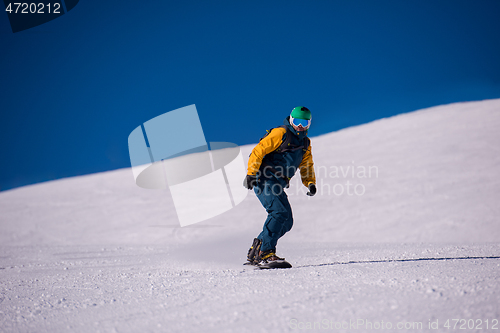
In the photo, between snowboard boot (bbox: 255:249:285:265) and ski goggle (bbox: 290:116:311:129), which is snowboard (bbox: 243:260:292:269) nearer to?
snowboard boot (bbox: 255:249:285:265)

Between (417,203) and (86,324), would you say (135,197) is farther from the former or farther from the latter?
(86,324)

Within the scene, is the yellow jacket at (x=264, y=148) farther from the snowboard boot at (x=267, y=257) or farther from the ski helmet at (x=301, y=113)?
the snowboard boot at (x=267, y=257)

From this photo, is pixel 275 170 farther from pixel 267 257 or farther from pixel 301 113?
pixel 267 257

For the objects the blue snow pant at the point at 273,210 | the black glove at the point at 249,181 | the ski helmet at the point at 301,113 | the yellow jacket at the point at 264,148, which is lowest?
the blue snow pant at the point at 273,210

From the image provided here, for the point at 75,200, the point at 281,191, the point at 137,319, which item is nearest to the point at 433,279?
the point at 281,191

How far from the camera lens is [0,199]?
41.9 feet

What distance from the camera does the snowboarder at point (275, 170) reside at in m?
3.87

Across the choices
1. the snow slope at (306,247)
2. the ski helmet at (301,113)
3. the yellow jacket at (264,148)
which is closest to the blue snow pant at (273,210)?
the yellow jacket at (264,148)

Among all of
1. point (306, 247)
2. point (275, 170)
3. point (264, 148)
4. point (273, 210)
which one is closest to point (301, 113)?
point (264, 148)

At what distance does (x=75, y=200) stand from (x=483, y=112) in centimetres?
1718

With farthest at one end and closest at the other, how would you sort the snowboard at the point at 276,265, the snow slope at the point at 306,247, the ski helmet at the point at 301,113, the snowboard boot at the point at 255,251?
the snowboard boot at the point at 255,251 → the ski helmet at the point at 301,113 → the snowboard at the point at 276,265 → the snow slope at the point at 306,247

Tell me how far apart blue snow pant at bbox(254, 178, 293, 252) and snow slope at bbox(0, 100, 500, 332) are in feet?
1.71

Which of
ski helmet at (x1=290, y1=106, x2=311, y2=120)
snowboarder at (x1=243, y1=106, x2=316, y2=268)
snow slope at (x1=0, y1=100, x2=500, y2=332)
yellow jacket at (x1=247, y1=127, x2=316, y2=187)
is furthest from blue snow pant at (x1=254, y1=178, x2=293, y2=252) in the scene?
ski helmet at (x1=290, y1=106, x2=311, y2=120)

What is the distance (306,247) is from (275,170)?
2432 millimetres
